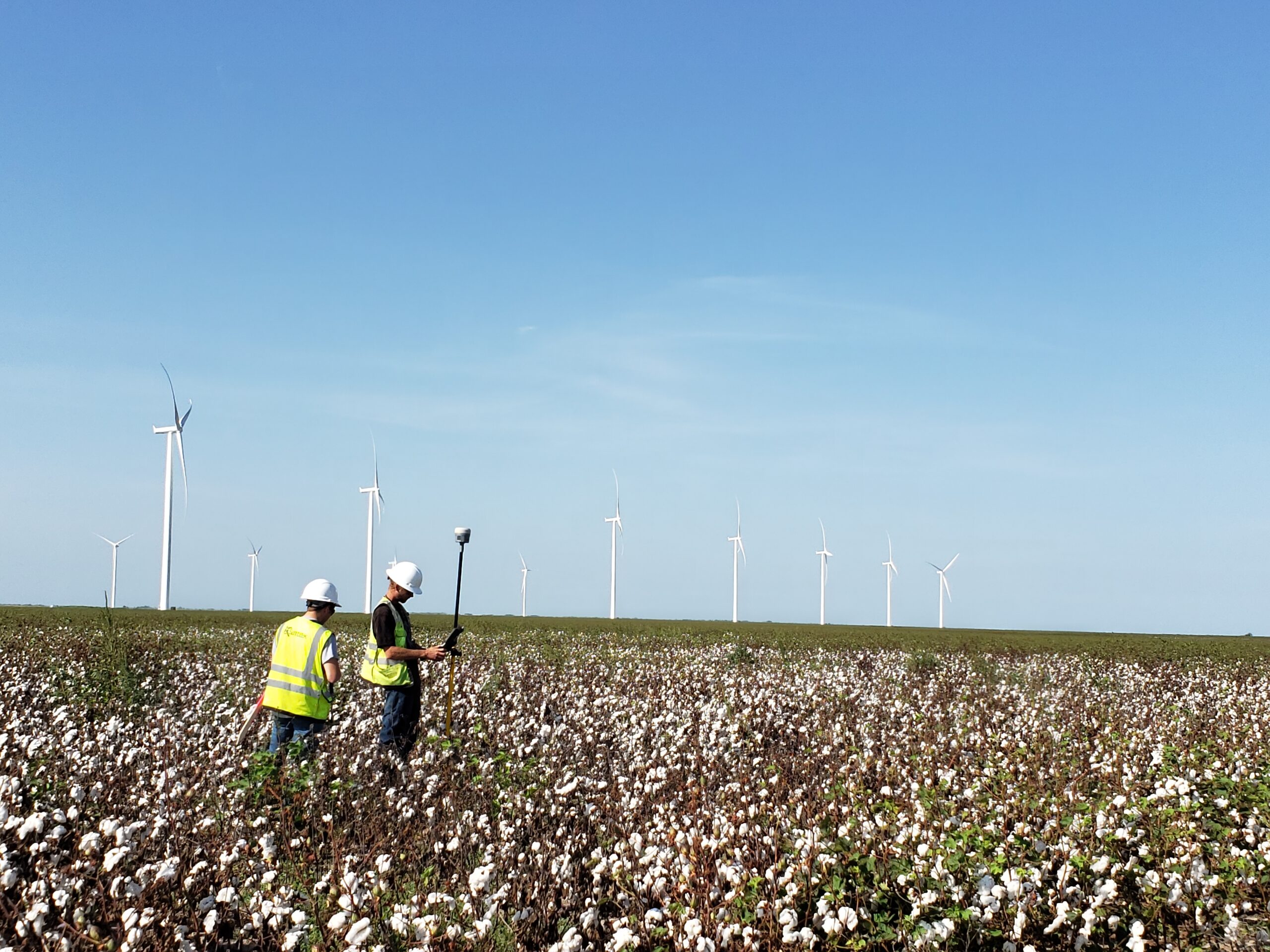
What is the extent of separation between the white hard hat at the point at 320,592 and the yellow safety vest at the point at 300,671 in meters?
0.21

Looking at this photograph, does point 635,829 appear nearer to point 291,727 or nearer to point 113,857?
point 291,727

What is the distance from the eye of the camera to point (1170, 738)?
12.9 meters

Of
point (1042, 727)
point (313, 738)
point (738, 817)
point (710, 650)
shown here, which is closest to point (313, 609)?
point (313, 738)

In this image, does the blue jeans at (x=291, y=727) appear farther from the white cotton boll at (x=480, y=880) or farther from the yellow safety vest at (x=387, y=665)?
the white cotton boll at (x=480, y=880)

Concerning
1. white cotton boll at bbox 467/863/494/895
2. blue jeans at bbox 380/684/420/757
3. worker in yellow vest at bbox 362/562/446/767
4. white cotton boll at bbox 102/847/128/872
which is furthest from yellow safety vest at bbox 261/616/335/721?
white cotton boll at bbox 467/863/494/895

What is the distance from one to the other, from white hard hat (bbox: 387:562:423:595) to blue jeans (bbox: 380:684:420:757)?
3.32ft

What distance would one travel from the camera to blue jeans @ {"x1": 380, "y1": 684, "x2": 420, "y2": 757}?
10.7 metres

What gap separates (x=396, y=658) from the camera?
10430mm

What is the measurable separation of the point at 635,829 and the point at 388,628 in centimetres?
353

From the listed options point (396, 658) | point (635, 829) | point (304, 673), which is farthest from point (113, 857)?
point (396, 658)

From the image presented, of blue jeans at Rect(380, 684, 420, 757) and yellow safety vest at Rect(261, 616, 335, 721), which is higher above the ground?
yellow safety vest at Rect(261, 616, 335, 721)

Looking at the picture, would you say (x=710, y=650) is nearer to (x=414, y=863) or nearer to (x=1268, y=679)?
(x=1268, y=679)

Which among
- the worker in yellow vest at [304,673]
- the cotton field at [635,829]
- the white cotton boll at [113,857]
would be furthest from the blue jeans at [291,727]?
the white cotton boll at [113,857]

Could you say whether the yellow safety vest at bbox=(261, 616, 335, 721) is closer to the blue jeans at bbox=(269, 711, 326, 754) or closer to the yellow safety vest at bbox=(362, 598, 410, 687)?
the blue jeans at bbox=(269, 711, 326, 754)
